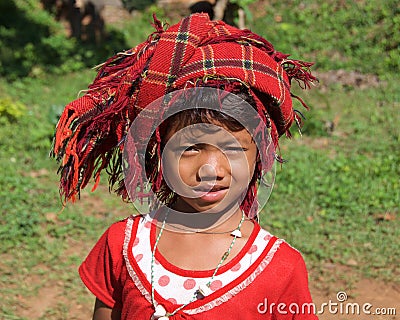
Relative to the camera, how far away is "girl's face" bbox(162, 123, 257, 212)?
71.4 inches

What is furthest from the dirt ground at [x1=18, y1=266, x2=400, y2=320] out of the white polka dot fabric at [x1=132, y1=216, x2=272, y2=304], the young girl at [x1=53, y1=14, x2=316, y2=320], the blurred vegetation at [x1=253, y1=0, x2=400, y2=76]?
Answer: the blurred vegetation at [x1=253, y1=0, x2=400, y2=76]

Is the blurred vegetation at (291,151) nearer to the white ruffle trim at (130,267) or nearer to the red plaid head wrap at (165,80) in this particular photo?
the white ruffle trim at (130,267)

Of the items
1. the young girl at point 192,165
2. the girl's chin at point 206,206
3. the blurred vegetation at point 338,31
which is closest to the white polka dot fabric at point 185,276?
the young girl at point 192,165

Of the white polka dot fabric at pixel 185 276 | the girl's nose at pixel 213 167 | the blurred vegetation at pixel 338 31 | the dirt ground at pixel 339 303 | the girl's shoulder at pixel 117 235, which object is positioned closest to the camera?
the girl's nose at pixel 213 167

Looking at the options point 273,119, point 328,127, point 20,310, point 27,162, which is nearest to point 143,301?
point 273,119

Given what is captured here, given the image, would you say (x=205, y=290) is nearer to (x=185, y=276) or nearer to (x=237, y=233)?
(x=185, y=276)

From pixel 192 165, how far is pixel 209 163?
0.06 metres

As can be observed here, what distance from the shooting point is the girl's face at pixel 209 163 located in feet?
5.95

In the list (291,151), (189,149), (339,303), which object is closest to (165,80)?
(189,149)

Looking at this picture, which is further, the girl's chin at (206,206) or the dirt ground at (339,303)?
the dirt ground at (339,303)

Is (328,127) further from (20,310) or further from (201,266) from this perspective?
(201,266)

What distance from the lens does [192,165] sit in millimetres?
1831

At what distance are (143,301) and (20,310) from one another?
212cm

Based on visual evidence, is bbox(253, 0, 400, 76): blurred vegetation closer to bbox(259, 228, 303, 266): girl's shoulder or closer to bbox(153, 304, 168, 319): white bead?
bbox(259, 228, 303, 266): girl's shoulder
